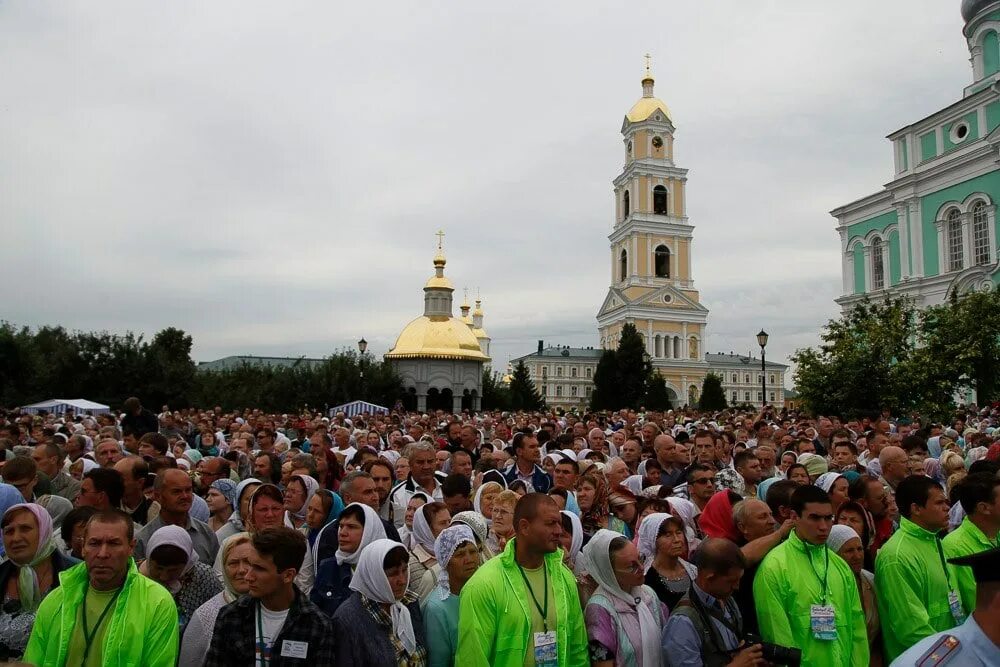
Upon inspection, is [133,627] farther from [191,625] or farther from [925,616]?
[925,616]

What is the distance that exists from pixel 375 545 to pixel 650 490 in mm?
3945

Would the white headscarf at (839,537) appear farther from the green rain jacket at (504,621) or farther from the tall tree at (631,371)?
the tall tree at (631,371)

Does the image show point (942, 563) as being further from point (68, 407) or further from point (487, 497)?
point (68, 407)

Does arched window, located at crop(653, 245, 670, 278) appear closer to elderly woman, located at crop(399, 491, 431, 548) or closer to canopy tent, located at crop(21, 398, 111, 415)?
canopy tent, located at crop(21, 398, 111, 415)

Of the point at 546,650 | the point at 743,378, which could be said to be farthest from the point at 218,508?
the point at 743,378

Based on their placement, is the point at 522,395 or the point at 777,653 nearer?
the point at 777,653

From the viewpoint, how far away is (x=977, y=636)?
7.02 feet

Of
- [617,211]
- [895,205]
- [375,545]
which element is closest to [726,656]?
[375,545]

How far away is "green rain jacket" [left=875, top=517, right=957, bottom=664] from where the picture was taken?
4.20m

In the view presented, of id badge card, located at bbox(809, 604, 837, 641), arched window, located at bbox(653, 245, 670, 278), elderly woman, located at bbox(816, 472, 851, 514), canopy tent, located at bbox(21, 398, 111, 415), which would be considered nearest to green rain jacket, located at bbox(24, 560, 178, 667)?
id badge card, located at bbox(809, 604, 837, 641)

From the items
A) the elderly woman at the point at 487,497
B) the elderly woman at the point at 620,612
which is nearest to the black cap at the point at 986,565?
the elderly woman at the point at 620,612

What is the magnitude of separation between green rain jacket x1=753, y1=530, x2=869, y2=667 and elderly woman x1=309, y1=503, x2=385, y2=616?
7.06 feet

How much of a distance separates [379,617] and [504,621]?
607mm

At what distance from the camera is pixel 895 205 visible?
140 ft
